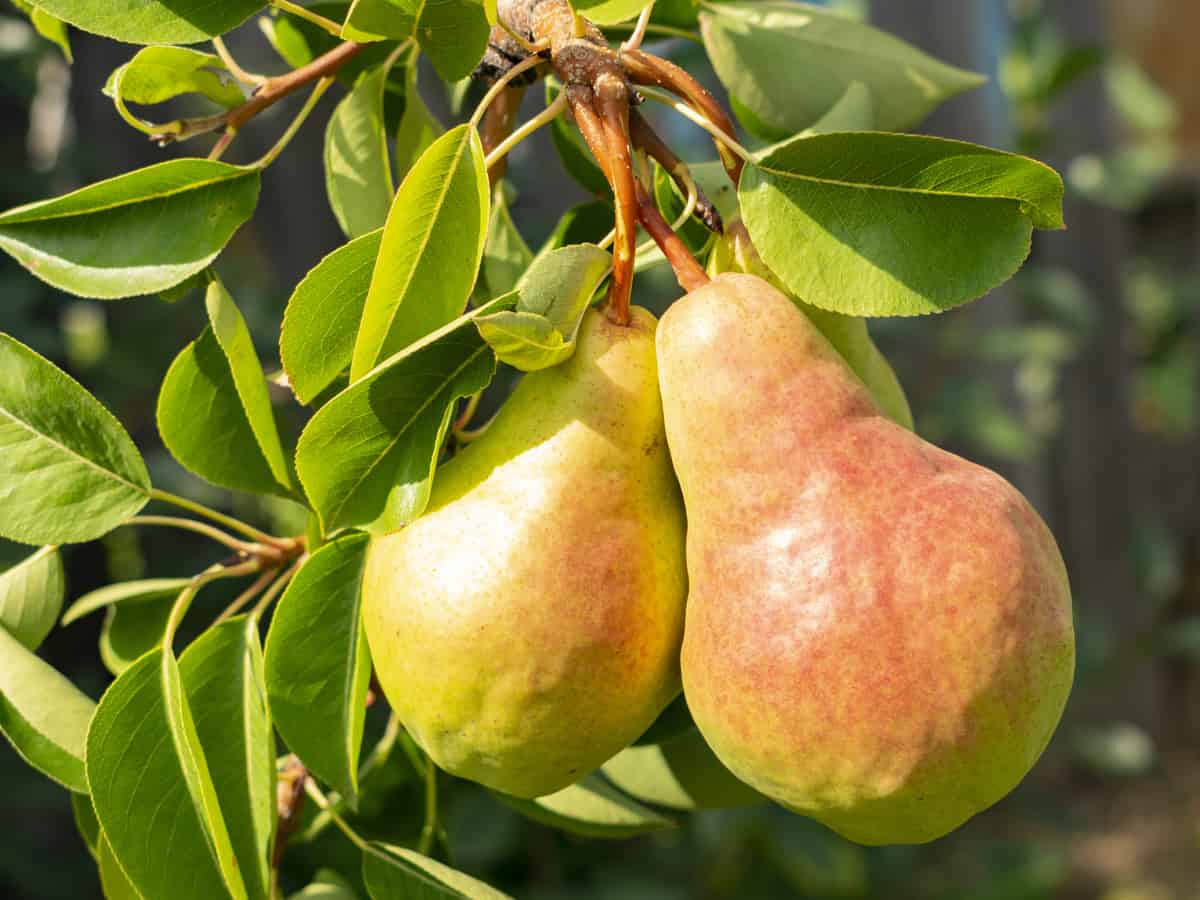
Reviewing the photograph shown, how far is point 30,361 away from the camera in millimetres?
752

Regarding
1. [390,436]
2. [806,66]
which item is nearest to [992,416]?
[806,66]

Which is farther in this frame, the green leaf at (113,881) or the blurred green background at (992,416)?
the blurred green background at (992,416)

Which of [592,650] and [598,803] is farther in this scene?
[598,803]

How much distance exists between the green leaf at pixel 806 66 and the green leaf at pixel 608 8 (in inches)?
7.9

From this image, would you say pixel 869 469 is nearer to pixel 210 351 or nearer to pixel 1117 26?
pixel 210 351

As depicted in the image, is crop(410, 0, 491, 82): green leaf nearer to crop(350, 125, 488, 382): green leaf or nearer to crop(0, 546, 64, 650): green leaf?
crop(350, 125, 488, 382): green leaf

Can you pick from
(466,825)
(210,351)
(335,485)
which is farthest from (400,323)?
(466,825)

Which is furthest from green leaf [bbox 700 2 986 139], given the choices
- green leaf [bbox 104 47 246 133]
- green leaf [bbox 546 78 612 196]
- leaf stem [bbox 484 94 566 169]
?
green leaf [bbox 104 47 246 133]

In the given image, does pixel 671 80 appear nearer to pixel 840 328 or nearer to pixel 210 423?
pixel 840 328

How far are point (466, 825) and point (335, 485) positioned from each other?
1.38 metres

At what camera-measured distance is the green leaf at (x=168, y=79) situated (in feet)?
2.41

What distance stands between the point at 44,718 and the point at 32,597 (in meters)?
0.08

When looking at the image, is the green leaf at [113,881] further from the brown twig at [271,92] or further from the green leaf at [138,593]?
the brown twig at [271,92]

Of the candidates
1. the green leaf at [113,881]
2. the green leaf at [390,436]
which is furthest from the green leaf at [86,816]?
the green leaf at [390,436]
